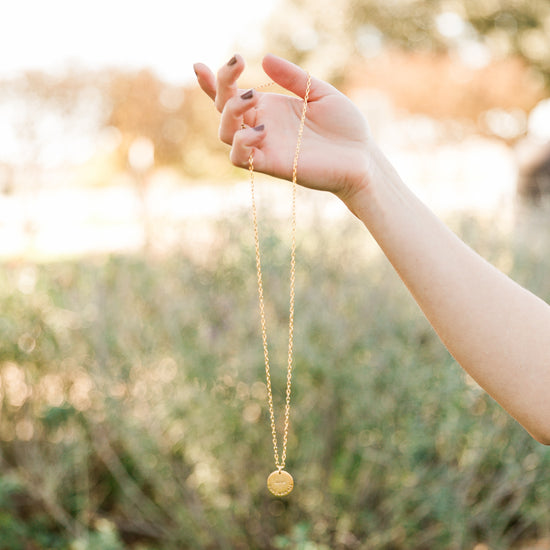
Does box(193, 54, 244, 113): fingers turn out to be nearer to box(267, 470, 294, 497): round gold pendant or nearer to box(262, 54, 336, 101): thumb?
box(262, 54, 336, 101): thumb

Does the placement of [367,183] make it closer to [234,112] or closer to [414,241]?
[414,241]

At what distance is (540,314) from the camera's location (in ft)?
4.02

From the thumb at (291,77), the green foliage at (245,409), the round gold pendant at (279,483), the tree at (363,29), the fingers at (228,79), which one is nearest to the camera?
the fingers at (228,79)

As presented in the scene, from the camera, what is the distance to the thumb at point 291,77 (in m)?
1.23

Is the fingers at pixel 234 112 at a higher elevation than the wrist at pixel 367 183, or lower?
higher

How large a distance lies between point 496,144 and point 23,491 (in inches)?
970

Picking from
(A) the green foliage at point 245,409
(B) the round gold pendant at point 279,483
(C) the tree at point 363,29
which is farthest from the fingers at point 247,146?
(C) the tree at point 363,29

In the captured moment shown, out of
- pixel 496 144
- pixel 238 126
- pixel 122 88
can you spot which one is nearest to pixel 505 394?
pixel 238 126

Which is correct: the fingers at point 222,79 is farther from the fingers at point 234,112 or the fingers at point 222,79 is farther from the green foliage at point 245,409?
the green foliage at point 245,409

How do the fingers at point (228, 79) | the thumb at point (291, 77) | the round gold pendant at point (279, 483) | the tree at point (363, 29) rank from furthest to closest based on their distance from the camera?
the tree at point (363, 29) < the round gold pendant at point (279, 483) < the thumb at point (291, 77) < the fingers at point (228, 79)

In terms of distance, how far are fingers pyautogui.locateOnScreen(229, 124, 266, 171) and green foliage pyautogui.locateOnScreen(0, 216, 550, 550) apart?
4.49 ft

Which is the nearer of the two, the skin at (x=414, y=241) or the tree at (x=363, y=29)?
the skin at (x=414, y=241)

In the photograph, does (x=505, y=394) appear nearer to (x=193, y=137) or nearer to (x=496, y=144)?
(x=193, y=137)

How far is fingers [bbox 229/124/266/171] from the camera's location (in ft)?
3.90
